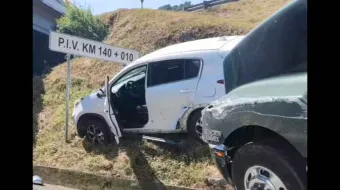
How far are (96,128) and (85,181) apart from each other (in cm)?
99

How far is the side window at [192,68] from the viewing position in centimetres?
557

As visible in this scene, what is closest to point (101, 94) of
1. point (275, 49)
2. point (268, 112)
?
point (275, 49)

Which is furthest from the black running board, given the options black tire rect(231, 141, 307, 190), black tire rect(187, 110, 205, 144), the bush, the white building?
the bush

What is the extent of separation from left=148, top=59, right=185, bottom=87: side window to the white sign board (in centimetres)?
124

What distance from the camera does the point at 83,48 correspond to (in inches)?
268

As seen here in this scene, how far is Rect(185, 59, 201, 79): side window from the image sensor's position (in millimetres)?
5574

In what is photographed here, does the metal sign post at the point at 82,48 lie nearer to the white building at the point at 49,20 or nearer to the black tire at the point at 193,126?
the black tire at the point at 193,126

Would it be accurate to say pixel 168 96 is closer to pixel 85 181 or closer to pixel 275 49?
pixel 85 181

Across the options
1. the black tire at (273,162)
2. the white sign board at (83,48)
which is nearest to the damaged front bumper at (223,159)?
the black tire at (273,162)

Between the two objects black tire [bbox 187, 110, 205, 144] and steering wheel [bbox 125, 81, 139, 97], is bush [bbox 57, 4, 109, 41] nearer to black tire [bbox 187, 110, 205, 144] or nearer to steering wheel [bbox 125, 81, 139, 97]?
steering wheel [bbox 125, 81, 139, 97]
